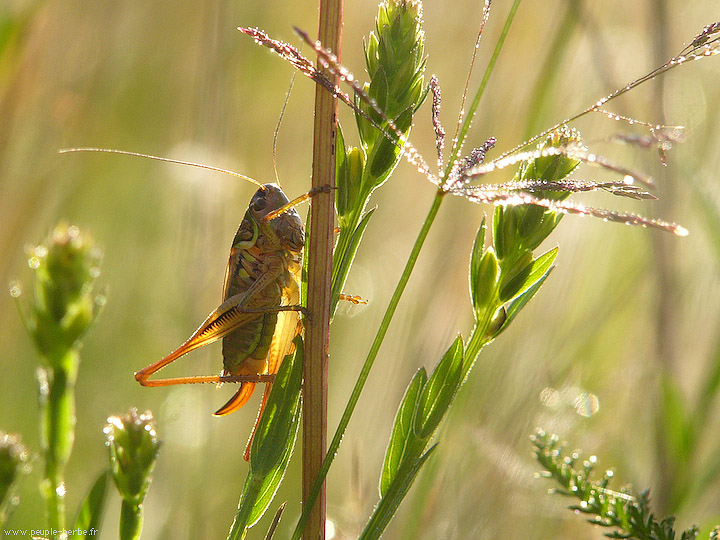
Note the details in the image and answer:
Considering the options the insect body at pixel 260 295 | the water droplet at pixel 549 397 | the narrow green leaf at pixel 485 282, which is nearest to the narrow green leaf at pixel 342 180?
the narrow green leaf at pixel 485 282

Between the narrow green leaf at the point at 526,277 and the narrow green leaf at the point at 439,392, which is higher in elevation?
the narrow green leaf at the point at 526,277

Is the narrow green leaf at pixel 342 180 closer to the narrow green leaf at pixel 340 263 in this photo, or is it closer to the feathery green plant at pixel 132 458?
the narrow green leaf at pixel 340 263

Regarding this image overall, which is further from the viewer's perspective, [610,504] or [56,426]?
[610,504]

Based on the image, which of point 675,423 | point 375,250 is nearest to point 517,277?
point 675,423

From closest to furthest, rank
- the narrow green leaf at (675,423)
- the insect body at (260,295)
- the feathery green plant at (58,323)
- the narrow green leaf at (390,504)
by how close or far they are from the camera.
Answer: the feathery green plant at (58,323)
the narrow green leaf at (390,504)
the narrow green leaf at (675,423)
the insect body at (260,295)

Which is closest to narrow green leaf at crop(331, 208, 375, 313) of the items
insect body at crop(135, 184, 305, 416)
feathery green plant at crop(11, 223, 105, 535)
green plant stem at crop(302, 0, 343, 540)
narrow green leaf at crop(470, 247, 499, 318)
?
green plant stem at crop(302, 0, 343, 540)

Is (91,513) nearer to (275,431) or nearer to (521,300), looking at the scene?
(275,431)
